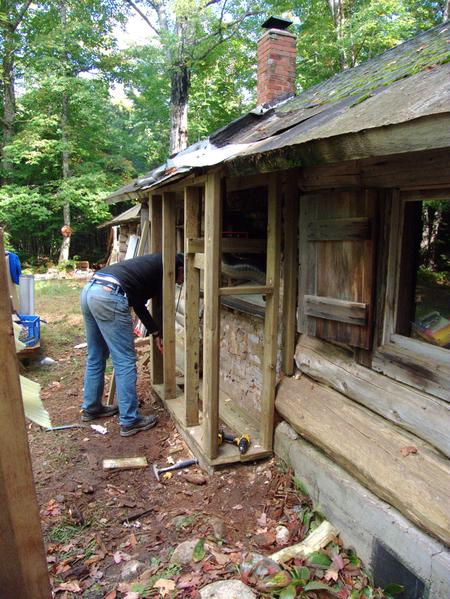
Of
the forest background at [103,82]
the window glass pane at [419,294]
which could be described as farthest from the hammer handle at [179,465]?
the forest background at [103,82]

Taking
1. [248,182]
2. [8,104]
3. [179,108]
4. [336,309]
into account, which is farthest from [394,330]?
[8,104]

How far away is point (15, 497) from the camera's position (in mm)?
1218

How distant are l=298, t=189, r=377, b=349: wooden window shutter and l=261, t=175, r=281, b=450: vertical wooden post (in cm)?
21

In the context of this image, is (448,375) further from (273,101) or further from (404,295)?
(273,101)

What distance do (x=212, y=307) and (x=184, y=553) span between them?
1776mm

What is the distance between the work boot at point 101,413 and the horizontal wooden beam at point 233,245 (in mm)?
2276

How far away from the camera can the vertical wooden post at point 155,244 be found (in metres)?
4.94

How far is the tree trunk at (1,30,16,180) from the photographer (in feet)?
56.9

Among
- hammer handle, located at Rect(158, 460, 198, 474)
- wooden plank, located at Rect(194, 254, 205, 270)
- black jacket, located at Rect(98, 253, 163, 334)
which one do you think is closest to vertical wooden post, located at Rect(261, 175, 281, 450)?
wooden plank, located at Rect(194, 254, 205, 270)

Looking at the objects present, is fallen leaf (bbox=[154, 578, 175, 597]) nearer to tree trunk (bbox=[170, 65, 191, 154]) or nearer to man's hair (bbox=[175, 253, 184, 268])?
man's hair (bbox=[175, 253, 184, 268])

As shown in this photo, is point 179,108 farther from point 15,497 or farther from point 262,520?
point 15,497

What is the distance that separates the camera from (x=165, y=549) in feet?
9.42

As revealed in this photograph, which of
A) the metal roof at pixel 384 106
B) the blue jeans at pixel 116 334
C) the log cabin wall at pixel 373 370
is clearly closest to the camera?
the metal roof at pixel 384 106

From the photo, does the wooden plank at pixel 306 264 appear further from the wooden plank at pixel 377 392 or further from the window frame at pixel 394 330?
the window frame at pixel 394 330
